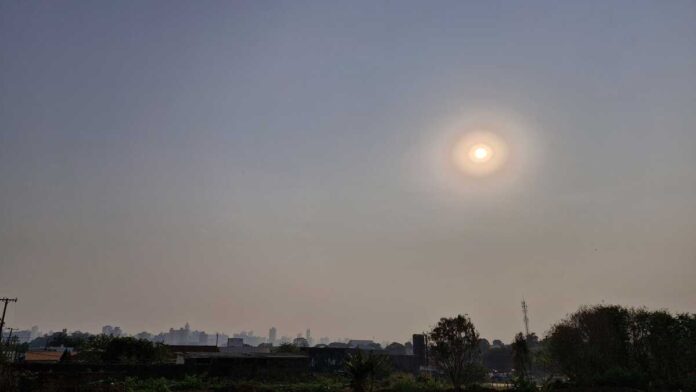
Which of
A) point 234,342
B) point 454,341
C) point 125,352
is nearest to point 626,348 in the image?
point 454,341

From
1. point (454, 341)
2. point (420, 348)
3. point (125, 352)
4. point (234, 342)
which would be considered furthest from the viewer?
point (234, 342)

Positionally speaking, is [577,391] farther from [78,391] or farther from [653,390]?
[78,391]

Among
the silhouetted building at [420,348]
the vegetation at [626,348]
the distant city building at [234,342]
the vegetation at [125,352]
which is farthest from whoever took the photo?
the distant city building at [234,342]

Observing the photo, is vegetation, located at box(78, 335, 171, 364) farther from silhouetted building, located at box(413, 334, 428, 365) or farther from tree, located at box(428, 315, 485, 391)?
silhouetted building, located at box(413, 334, 428, 365)

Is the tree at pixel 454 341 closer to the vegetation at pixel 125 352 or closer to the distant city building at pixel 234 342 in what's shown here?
the vegetation at pixel 125 352

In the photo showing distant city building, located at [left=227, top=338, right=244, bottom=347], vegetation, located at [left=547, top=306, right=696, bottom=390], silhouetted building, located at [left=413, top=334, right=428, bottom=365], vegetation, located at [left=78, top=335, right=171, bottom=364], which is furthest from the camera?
distant city building, located at [left=227, top=338, right=244, bottom=347]

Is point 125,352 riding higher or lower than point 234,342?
higher

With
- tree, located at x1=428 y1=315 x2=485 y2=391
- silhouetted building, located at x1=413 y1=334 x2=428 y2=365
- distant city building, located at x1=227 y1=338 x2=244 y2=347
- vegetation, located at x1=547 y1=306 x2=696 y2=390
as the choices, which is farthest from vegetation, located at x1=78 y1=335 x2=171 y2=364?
distant city building, located at x1=227 y1=338 x2=244 y2=347

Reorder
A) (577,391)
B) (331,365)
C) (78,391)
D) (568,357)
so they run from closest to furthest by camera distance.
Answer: (78,391)
(577,391)
(568,357)
(331,365)

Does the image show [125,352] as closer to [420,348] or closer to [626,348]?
[626,348]

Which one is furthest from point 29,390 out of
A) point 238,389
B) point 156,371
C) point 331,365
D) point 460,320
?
point 331,365

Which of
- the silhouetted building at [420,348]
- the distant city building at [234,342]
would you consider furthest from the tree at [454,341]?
the distant city building at [234,342]
